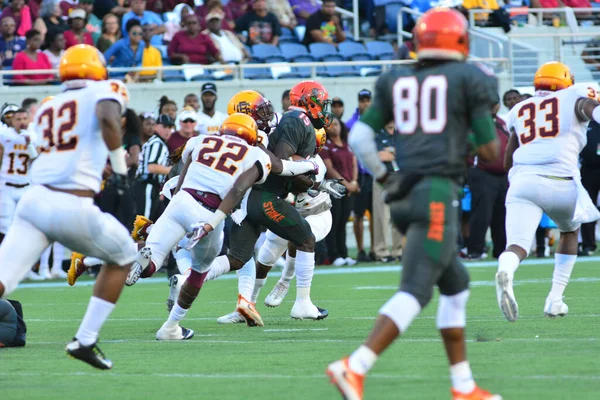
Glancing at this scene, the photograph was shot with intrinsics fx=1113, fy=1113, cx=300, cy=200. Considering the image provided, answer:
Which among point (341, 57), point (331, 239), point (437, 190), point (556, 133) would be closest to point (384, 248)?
point (331, 239)

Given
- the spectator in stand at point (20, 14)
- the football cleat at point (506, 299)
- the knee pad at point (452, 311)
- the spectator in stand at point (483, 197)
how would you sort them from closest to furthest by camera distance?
the knee pad at point (452, 311)
the football cleat at point (506, 299)
the spectator in stand at point (483, 197)
the spectator in stand at point (20, 14)

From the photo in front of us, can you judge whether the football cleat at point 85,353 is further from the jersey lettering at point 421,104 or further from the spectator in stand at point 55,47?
the spectator in stand at point 55,47

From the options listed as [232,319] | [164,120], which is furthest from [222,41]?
[232,319]

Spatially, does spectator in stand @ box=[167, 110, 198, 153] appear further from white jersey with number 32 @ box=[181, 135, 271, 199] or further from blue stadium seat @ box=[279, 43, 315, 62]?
white jersey with number 32 @ box=[181, 135, 271, 199]

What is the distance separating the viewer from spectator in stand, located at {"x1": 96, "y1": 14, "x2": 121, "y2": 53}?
17922mm

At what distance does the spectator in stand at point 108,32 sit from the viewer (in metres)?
17.9

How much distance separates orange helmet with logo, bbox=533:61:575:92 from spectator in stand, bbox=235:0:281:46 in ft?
37.9

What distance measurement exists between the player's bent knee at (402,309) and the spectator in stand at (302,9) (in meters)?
16.4

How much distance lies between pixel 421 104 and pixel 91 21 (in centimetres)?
1520

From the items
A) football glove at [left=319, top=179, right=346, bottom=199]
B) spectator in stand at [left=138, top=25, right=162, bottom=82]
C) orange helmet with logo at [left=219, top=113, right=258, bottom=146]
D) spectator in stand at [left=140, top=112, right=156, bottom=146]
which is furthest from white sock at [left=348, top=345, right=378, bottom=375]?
spectator in stand at [left=138, top=25, right=162, bottom=82]

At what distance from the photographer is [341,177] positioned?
49.6 ft

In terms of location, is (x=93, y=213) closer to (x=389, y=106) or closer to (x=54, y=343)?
(x=389, y=106)

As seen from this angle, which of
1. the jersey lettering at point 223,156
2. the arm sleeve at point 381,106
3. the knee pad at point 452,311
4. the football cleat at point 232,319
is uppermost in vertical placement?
the arm sleeve at point 381,106

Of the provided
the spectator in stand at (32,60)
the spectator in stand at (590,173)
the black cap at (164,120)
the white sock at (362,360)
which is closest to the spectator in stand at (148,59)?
the spectator in stand at (32,60)
